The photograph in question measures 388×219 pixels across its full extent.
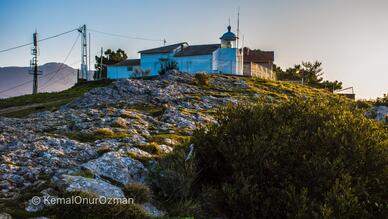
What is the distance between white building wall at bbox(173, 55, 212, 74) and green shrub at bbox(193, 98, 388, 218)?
51.9 metres

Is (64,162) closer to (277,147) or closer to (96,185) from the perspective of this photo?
(96,185)

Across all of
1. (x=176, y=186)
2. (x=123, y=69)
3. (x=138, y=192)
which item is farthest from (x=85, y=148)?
(x=123, y=69)

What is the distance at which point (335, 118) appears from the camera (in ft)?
47.4

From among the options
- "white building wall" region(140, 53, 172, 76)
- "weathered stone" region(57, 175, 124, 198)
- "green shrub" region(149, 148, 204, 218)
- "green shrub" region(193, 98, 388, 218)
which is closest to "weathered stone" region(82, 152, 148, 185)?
"green shrub" region(149, 148, 204, 218)

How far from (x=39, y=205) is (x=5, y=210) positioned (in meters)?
0.74

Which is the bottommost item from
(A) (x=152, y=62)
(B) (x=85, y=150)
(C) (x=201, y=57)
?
(B) (x=85, y=150)

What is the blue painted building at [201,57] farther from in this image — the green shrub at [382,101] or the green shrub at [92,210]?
the green shrub at [92,210]

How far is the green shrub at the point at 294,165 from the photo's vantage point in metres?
11.4

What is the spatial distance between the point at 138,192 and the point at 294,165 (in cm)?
484

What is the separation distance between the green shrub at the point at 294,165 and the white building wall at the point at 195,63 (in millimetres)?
51879

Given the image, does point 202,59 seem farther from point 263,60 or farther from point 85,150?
point 85,150

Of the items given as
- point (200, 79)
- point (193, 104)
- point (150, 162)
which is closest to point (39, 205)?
point (150, 162)

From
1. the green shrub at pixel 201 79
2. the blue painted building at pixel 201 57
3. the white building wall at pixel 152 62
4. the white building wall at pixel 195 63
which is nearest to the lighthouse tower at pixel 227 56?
the blue painted building at pixel 201 57

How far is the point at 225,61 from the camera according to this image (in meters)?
67.0
